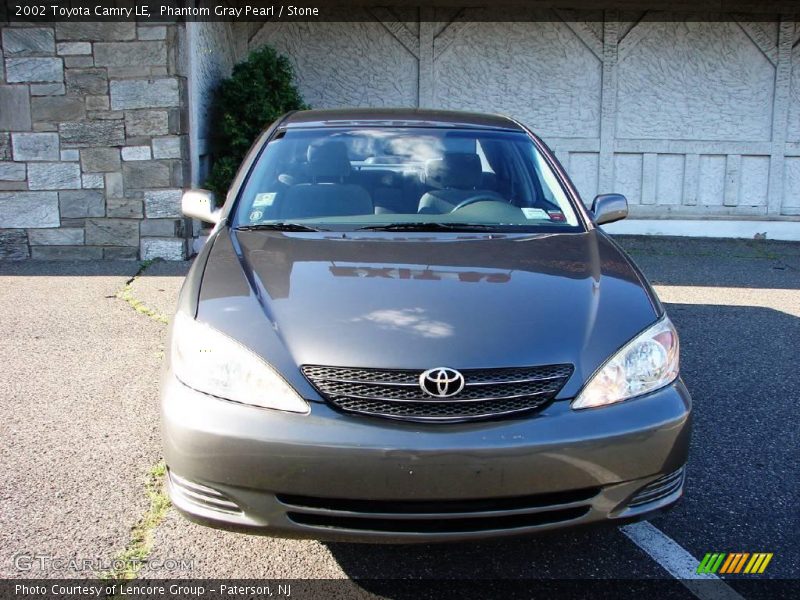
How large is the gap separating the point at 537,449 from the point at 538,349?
33 centimetres

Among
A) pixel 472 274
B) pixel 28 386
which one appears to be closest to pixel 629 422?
pixel 472 274

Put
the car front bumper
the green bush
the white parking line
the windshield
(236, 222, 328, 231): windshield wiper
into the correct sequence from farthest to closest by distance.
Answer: the green bush → the windshield → (236, 222, 328, 231): windshield wiper → the white parking line → the car front bumper

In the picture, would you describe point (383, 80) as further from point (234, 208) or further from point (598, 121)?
point (234, 208)

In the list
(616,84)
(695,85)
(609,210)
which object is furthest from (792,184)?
(609,210)

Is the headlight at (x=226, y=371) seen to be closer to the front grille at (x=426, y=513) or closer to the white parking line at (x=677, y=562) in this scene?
the front grille at (x=426, y=513)

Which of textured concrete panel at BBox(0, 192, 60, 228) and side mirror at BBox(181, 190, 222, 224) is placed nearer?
side mirror at BBox(181, 190, 222, 224)

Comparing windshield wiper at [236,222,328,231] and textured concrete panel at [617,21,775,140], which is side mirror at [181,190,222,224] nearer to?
windshield wiper at [236,222,328,231]

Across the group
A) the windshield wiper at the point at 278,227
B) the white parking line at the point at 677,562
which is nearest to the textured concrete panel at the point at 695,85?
the windshield wiper at the point at 278,227

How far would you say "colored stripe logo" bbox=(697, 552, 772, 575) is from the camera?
2758mm

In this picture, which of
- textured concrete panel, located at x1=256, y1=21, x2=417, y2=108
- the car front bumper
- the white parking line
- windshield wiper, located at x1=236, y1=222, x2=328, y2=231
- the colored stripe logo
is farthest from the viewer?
textured concrete panel, located at x1=256, y1=21, x2=417, y2=108

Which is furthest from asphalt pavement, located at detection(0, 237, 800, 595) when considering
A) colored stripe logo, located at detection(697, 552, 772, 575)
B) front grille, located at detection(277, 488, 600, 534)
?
front grille, located at detection(277, 488, 600, 534)

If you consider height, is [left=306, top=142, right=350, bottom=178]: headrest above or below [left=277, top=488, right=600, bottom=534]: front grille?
above

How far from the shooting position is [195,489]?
2.47 metres

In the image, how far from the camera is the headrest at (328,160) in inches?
155
